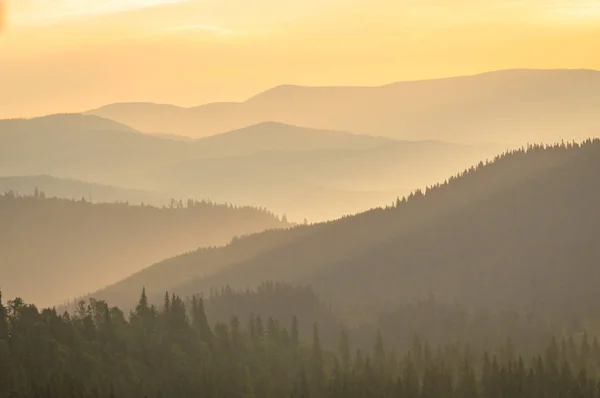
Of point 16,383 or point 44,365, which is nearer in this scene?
point 16,383

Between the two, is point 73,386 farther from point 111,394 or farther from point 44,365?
point 44,365

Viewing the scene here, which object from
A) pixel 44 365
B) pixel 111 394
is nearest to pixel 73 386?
pixel 111 394

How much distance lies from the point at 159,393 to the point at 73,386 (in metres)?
16.9

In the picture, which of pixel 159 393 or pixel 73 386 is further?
pixel 159 393

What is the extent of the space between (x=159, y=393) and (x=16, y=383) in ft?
72.4

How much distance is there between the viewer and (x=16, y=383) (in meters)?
185

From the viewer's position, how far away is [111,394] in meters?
177

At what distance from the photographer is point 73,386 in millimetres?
181375

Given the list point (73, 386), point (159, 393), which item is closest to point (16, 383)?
point (73, 386)

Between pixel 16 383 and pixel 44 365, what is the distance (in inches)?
593

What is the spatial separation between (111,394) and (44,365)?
86.9 feet

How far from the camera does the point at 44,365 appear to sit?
19975 cm

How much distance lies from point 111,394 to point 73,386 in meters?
7.36
